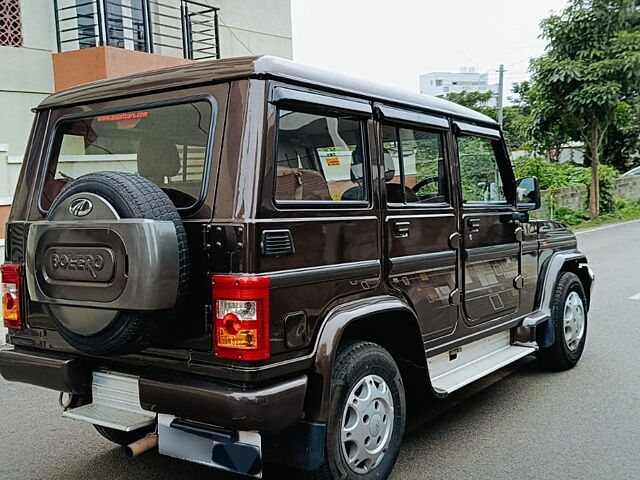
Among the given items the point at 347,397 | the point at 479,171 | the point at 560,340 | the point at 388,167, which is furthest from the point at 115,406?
the point at 560,340

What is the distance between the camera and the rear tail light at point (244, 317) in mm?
2926

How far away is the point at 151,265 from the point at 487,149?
10.0 ft

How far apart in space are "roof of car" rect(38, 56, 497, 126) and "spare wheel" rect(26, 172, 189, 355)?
576 millimetres

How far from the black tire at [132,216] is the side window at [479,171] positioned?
2247mm

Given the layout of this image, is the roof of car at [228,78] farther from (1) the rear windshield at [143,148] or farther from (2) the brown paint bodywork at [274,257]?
(1) the rear windshield at [143,148]

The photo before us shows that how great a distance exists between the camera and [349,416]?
343 centimetres

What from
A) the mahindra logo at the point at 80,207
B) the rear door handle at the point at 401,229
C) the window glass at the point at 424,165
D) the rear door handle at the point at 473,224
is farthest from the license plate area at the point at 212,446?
the rear door handle at the point at 473,224

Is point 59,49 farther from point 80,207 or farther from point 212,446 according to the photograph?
point 212,446

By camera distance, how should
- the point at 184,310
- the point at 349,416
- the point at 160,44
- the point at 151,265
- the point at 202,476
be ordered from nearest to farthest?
the point at 151,265, the point at 184,310, the point at 349,416, the point at 202,476, the point at 160,44

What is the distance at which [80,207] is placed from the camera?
307 cm

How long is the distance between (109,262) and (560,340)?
13.1 feet

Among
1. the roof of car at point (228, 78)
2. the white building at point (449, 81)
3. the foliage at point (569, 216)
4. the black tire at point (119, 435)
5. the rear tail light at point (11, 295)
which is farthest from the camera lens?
the white building at point (449, 81)

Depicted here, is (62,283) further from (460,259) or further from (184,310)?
(460,259)

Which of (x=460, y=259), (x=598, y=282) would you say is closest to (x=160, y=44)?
(x=598, y=282)
